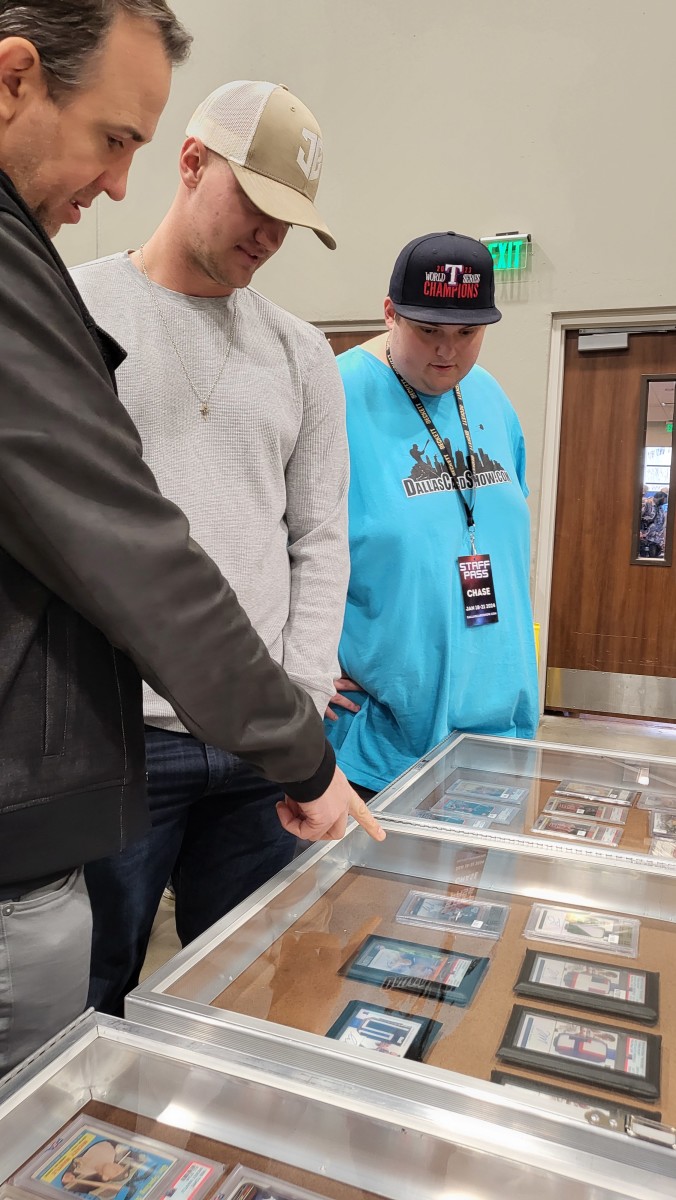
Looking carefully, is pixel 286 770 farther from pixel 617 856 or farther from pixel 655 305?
pixel 655 305

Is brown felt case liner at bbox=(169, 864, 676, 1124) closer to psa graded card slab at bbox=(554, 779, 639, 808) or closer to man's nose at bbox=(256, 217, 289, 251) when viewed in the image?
psa graded card slab at bbox=(554, 779, 639, 808)

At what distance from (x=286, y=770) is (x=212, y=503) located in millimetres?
492

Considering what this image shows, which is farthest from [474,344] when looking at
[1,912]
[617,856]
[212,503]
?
[1,912]

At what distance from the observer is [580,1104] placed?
2.47ft

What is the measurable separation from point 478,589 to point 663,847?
61 cm

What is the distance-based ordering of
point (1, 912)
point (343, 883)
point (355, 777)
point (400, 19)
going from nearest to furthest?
point (1, 912)
point (343, 883)
point (355, 777)
point (400, 19)

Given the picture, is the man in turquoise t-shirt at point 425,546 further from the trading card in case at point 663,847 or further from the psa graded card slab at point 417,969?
the psa graded card slab at point 417,969

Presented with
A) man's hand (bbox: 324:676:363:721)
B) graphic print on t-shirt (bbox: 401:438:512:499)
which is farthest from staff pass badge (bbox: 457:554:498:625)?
man's hand (bbox: 324:676:363:721)

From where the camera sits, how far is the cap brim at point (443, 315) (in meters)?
1.72

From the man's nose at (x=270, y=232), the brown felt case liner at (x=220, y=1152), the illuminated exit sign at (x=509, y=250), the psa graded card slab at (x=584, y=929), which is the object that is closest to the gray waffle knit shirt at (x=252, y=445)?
the man's nose at (x=270, y=232)

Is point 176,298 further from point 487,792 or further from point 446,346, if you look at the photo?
point 487,792

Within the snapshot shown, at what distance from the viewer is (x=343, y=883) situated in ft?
3.82

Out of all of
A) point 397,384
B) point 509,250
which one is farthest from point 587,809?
point 509,250

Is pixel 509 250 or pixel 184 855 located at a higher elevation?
pixel 509 250
